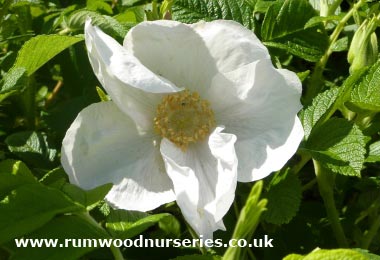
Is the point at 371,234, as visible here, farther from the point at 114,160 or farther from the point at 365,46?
the point at 114,160

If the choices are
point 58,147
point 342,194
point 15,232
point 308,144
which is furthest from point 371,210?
point 15,232

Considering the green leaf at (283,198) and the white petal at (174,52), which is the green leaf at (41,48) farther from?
the green leaf at (283,198)

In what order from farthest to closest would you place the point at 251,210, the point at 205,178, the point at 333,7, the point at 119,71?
the point at 333,7 < the point at 205,178 < the point at 119,71 < the point at 251,210

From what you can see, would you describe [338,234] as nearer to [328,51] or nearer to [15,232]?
[328,51]

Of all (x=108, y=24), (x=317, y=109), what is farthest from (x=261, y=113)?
(x=108, y=24)

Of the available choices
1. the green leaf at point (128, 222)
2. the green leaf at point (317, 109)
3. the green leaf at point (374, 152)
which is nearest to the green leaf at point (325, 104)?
the green leaf at point (317, 109)

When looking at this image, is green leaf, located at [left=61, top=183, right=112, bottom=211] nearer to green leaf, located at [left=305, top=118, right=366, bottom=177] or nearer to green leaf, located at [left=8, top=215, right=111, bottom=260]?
green leaf, located at [left=8, top=215, right=111, bottom=260]
